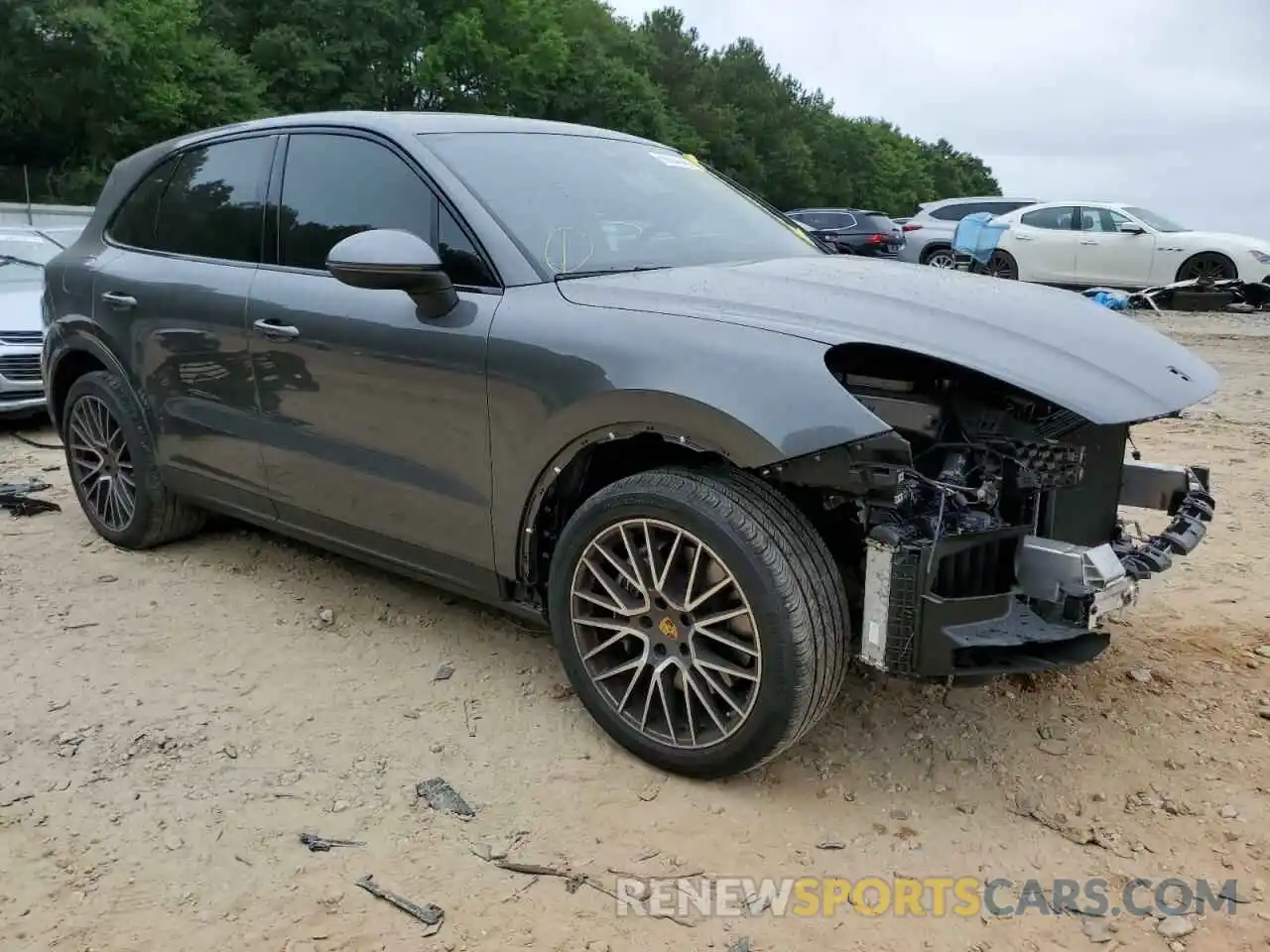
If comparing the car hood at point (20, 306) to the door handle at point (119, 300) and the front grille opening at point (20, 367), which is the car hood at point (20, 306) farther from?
the door handle at point (119, 300)

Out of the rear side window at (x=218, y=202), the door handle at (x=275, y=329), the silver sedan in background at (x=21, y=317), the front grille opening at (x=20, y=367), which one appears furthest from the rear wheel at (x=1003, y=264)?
A: the door handle at (x=275, y=329)

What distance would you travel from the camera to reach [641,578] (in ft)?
9.39

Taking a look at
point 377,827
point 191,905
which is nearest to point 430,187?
point 377,827

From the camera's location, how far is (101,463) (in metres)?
4.84

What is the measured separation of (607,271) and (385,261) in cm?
66

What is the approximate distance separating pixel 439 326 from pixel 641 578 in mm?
968

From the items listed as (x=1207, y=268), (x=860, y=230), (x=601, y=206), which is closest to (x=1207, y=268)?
(x=1207, y=268)

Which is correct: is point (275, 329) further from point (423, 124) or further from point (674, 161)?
point (674, 161)

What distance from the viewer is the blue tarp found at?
51.3 feet

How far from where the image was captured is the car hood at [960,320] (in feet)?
8.46

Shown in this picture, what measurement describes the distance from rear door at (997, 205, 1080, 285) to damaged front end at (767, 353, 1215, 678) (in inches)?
576

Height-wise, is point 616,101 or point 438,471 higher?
point 616,101

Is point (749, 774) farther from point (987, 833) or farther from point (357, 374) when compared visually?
point (357, 374)

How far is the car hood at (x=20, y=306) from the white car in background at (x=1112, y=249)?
38.7 feet
